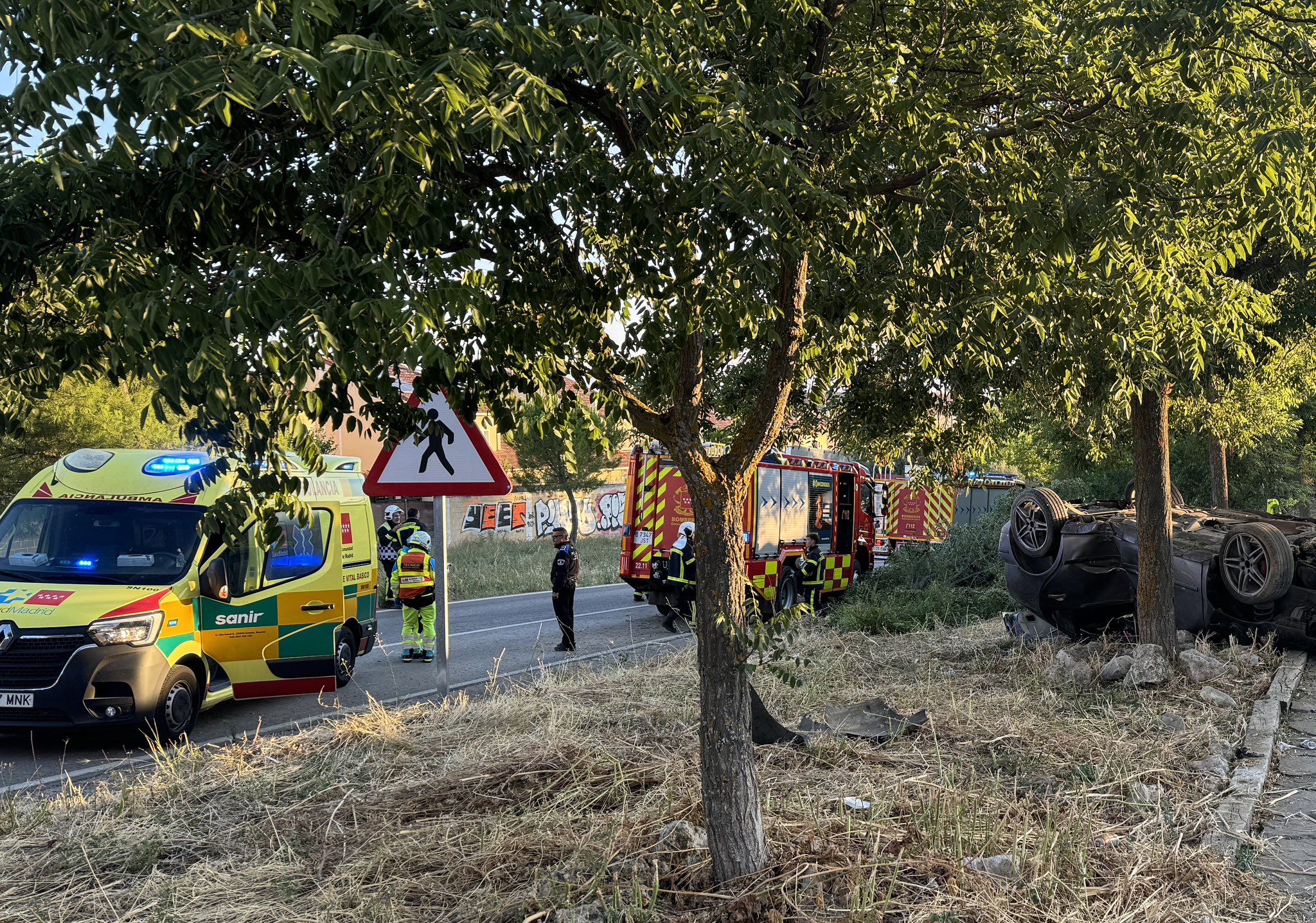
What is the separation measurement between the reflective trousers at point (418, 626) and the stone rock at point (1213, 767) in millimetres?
7760

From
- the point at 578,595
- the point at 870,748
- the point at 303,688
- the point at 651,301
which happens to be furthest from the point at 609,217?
the point at 578,595

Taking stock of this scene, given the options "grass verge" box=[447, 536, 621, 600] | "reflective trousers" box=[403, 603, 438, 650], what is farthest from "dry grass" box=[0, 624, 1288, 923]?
"grass verge" box=[447, 536, 621, 600]

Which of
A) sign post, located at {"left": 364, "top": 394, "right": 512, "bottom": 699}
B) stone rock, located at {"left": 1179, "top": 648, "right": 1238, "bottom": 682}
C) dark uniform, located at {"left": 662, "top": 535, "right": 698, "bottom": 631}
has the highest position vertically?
sign post, located at {"left": 364, "top": 394, "right": 512, "bottom": 699}

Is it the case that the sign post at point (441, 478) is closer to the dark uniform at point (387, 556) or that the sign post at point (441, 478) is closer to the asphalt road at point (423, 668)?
the asphalt road at point (423, 668)

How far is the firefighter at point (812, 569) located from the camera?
16797 millimetres

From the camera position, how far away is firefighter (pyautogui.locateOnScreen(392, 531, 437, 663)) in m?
11.1

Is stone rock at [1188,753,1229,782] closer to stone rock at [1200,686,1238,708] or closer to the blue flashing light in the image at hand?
stone rock at [1200,686,1238,708]

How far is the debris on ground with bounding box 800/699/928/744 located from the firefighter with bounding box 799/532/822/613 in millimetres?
9871

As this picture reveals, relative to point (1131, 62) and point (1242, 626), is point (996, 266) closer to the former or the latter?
point (1131, 62)

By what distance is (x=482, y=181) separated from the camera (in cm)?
373

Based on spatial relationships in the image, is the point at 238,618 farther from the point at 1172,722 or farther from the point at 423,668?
the point at 1172,722

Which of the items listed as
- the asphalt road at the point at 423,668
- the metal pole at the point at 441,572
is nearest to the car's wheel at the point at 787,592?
the asphalt road at the point at 423,668

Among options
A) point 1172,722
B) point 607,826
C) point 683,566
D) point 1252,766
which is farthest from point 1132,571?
point 607,826

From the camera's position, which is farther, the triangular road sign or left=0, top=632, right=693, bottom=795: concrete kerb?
left=0, top=632, right=693, bottom=795: concrete kerb
